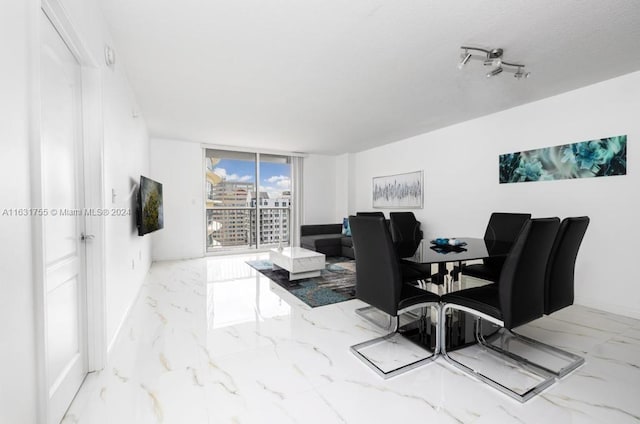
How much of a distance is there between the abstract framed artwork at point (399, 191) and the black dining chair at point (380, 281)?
3.38 metres

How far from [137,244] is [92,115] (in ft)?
6.89

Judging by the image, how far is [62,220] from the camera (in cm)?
160

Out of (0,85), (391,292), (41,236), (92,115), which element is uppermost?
(92,115)

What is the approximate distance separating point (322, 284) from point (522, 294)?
8.16 ft

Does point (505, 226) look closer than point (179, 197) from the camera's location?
Yes

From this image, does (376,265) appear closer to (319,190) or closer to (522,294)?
(522,294)

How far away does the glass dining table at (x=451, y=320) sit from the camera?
7.18 ft

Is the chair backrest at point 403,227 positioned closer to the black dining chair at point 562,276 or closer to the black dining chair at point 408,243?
the black dining chair at point 408,243

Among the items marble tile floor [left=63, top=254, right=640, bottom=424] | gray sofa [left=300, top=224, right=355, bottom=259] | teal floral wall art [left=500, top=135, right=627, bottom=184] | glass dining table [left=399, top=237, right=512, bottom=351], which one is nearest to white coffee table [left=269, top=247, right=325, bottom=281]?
marble tile floor [left=63, top=254, right=640, bottom=424]

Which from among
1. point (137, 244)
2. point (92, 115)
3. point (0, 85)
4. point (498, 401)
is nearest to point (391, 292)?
point (498, 401)

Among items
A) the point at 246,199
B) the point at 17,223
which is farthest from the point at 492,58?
the point at 246,199

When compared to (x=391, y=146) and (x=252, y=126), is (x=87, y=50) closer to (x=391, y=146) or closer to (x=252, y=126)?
(x=252, y=126)

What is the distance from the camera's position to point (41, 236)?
1.08 meters

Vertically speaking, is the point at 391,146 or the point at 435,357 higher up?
the point at 391,146
